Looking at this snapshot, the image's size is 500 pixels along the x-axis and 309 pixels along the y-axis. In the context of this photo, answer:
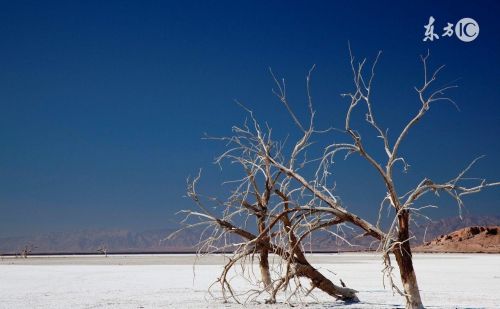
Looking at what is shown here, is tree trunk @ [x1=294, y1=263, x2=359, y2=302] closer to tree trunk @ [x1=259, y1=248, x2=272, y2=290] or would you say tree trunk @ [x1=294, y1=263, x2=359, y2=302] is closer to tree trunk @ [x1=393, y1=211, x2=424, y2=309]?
tree trunk @ [x1=259, y1=248, x2=272, y2=290]

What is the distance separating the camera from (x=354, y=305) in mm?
12523

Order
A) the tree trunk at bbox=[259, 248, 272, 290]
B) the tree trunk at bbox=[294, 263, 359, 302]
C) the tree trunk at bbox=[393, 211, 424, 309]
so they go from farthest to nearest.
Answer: the tree trunk at bbox=[259, 248, 272, 290]
the tree trunk at bbox=[294, 263, 359, 302]
the tree trunk at bbox=[393, 211, 424, 309]

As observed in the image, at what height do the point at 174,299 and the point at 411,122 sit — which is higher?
the point at 411,122

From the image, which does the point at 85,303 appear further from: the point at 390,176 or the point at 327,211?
the point at 390,176

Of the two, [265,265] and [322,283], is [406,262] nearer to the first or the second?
[322,283]

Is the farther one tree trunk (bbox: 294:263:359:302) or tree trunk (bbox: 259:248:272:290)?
tree trunk (bbox: 259:248:272:290)

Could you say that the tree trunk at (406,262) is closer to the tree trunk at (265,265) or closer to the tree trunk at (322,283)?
the tree trunk at (322,283)

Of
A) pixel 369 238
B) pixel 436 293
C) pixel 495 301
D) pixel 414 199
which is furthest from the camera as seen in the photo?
pixel 436 293

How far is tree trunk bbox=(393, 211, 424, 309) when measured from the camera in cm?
942

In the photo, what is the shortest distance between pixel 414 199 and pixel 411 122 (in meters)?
1.19

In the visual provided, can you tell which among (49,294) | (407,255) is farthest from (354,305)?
(49,294)

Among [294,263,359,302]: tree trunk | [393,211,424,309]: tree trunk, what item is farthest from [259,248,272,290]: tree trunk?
[393,211,424,309]: tree trunk

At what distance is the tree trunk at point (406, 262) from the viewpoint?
30.9ft

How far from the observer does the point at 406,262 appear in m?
9.50
